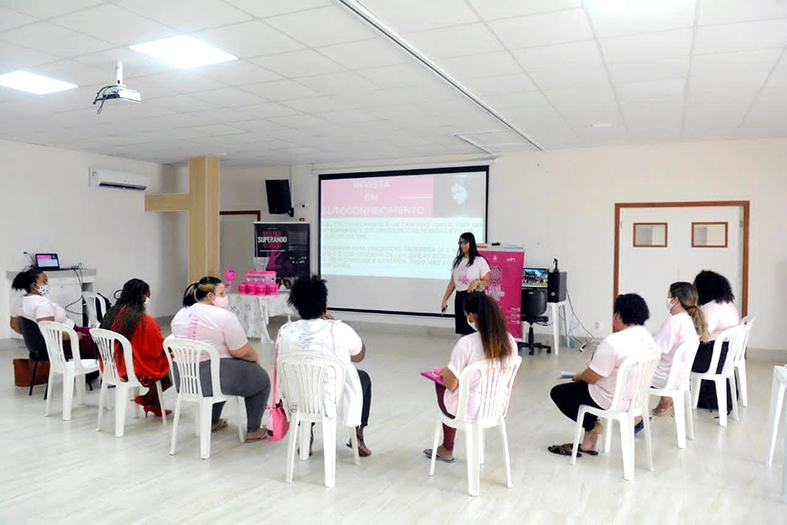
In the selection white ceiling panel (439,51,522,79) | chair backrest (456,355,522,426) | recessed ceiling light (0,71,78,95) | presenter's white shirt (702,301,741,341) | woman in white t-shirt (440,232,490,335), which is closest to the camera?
chair backrest (456,355,522,426)

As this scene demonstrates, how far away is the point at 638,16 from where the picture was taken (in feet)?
10.8

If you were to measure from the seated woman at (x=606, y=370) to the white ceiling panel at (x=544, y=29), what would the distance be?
162 cm

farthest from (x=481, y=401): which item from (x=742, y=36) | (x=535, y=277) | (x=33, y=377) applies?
(x=535, y=277)

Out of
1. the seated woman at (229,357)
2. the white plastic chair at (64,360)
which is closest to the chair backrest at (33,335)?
the white plastic chair at (64,360)

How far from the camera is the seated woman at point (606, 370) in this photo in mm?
3270

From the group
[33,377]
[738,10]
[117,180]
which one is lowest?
[33,377]

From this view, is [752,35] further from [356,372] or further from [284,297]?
[284,297]

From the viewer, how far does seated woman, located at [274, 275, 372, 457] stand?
127 inches

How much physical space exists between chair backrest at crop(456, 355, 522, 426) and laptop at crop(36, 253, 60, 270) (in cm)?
681

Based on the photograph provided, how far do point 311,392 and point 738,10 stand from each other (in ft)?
10.2

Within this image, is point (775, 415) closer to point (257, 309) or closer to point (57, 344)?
point (57, 344)

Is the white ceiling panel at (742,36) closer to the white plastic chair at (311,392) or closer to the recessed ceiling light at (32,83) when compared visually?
the white plastic chair at (311,392)

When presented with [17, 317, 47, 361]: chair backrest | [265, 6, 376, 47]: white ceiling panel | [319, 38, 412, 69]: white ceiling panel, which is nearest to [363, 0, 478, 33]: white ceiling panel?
[265, 6, 376, 47]: white ceiling panel

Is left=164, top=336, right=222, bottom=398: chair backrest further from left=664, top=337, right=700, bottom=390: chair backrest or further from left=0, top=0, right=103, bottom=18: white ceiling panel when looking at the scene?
left=664, top=337, right=700, bottom=390: chair backrest
